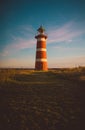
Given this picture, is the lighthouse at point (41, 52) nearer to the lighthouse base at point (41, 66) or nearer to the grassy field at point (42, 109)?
the lighthouse base at point (41, 66)

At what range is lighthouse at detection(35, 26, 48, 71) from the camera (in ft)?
40.1

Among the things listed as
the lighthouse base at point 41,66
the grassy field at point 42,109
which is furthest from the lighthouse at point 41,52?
the grassy field at point 42,109

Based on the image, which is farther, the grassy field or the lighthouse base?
the lighthouse base

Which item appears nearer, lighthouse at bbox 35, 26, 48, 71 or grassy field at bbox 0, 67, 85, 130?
grassy field at bbox 0, 67, 85, 130

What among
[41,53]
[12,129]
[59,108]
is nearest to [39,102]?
[59,108]

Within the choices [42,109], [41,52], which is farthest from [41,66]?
[42,109]

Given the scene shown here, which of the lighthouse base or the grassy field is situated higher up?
the lighthouse base

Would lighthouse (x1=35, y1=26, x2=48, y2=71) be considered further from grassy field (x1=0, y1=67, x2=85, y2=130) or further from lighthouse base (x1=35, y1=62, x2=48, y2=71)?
grassy field (x1=0, y1=67, x2=85, y2=130)

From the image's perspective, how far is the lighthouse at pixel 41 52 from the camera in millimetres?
12229

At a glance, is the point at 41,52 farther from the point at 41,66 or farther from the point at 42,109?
the point at 42,109

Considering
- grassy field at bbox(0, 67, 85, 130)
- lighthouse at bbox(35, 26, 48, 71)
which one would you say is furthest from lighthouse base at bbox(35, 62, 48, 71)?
grassy field at bbox(0, 67, 85, 130)

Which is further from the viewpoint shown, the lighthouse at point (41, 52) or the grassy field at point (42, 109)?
the lighthouse at point (41, 52)

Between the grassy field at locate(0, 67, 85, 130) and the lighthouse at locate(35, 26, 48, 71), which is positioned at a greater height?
the lighthouse at locate(35, 26, 48, 71)

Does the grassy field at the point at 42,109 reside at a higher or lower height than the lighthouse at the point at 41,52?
lower
